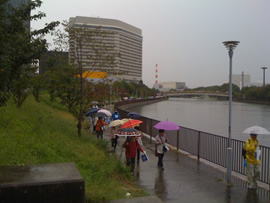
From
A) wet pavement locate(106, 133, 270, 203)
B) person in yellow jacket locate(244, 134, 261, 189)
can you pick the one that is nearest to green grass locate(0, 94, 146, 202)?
wet pavement locate(106, 133, 270, 203)

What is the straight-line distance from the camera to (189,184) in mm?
7820

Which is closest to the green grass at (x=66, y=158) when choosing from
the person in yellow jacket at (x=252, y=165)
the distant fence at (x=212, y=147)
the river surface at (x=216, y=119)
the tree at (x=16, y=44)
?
the tree at (x=16, y=44)

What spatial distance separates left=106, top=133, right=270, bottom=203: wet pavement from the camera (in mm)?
6761

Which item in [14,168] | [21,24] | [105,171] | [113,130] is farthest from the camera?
[113,130]

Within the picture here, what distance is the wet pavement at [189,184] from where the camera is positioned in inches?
266

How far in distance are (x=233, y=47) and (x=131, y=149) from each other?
4066 millimetres

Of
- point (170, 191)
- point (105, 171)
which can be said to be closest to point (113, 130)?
point (105, 171)

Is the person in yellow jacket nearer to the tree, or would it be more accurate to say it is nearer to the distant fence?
the distant fence

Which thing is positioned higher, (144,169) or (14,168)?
(14,168)

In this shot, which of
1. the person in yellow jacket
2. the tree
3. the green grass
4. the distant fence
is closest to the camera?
the tree

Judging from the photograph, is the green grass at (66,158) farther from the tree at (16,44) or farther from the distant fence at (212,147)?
the distant fence at (212,147)

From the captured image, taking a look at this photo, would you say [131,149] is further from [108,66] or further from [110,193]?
[108,66]

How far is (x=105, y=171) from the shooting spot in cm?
771

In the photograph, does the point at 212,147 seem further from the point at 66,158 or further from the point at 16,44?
the point at 16,44
